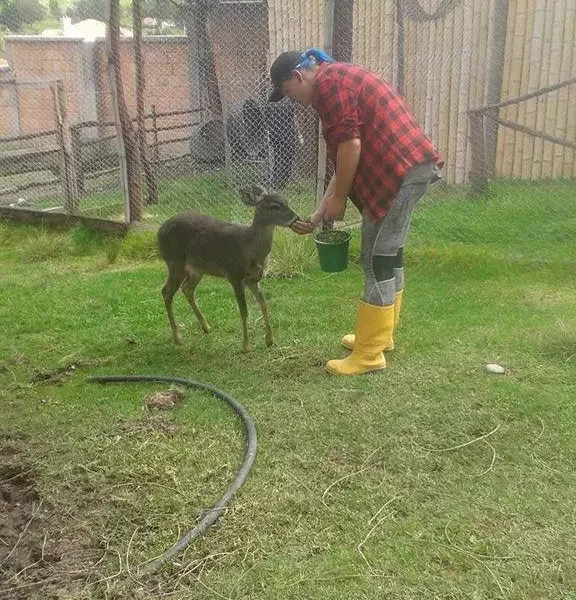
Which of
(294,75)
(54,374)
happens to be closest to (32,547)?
(54,374)

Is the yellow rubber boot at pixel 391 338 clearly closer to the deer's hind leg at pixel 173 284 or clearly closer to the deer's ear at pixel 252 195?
the deer's ear at pixel 252 195

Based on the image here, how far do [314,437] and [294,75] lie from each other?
6.92 ft

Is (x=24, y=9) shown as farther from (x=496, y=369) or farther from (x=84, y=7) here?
(x=496, y=369)

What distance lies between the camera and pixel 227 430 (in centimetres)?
408

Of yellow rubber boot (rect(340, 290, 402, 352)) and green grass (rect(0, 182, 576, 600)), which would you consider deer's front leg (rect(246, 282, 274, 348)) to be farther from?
yellow rubber boot (rect(340, 290, 402, 352))

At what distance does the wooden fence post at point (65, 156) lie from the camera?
364 inches

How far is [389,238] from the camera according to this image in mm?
4559

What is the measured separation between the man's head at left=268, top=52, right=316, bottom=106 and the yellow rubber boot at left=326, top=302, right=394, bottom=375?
4.48 ft

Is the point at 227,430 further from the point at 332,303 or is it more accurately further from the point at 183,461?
the point at 332,303

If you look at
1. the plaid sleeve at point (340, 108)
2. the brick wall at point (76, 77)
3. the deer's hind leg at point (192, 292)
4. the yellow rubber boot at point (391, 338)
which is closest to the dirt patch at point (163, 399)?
the deer's hind leg at point (192, 292)

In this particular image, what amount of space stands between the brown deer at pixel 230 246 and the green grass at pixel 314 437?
1.50 feet

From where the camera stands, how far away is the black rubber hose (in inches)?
120

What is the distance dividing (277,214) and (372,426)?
163cm

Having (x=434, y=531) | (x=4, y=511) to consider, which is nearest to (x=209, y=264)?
(x=4, y=511)
